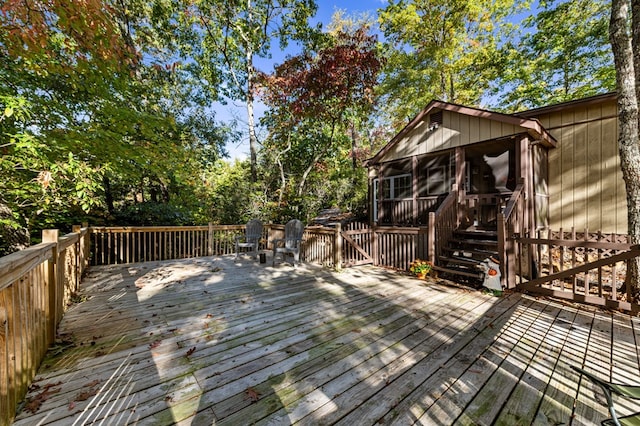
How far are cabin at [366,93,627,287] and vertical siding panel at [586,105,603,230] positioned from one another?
0.02 metres

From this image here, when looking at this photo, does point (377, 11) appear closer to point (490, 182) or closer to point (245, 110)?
point (245, 110)

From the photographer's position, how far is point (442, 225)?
6.02 meters

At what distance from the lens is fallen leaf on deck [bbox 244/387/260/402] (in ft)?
6.15

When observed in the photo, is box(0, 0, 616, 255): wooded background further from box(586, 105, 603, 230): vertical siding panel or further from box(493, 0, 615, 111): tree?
box(586, 105, 603, 230): vertical siding panel

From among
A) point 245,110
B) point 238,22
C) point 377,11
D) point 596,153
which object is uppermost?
point 377,11

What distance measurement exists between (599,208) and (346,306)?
7450 mm

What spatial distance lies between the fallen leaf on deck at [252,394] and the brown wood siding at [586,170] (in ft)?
28.9

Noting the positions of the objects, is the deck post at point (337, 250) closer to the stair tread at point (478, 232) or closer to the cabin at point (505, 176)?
the cabin at point (505, 176)

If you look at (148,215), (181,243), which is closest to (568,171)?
(181,243)

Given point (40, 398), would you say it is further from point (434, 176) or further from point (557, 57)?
point (557, 57)

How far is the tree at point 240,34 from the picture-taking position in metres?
10.8

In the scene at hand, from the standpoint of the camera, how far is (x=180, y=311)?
3.55 m

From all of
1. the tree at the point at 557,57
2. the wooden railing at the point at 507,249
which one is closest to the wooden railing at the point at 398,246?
the wooden railing at the point at 507,249

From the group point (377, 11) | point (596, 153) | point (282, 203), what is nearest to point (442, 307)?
point (596, 153)
